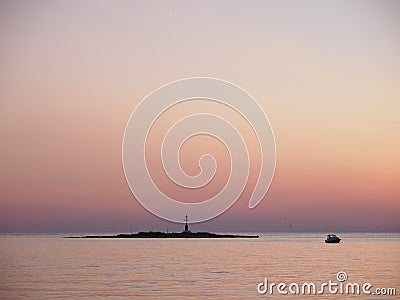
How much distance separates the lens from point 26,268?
6209 cm

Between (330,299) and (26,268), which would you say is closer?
(330,299)

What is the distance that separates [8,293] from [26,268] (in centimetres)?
2007

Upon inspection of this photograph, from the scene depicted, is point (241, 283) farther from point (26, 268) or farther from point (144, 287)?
point (26, 268)

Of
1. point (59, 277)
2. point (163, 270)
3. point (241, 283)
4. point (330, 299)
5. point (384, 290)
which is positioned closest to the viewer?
point (330, 299)

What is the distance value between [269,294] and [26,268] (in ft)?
93.4

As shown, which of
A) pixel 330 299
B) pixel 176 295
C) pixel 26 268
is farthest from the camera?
pixel 26 268

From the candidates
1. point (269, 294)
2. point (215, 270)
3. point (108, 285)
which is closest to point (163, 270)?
point (215, 270)

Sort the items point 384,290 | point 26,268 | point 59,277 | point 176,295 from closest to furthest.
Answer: point 176,295
point 384,290
point 59,277
point 26,268

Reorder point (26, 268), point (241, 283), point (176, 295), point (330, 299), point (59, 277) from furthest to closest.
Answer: point (26, 268) < point (59, 277) < point (241, 283) < point (176, 295) < point (330, 299)

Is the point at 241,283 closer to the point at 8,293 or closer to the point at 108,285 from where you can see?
the point at 108,285

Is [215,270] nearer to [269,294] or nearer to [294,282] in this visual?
[294,282]

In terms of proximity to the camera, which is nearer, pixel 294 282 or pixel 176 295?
pixel 176 295

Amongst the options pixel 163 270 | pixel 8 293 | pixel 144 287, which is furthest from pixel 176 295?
pixel 163 270

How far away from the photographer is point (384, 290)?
1702 inches
